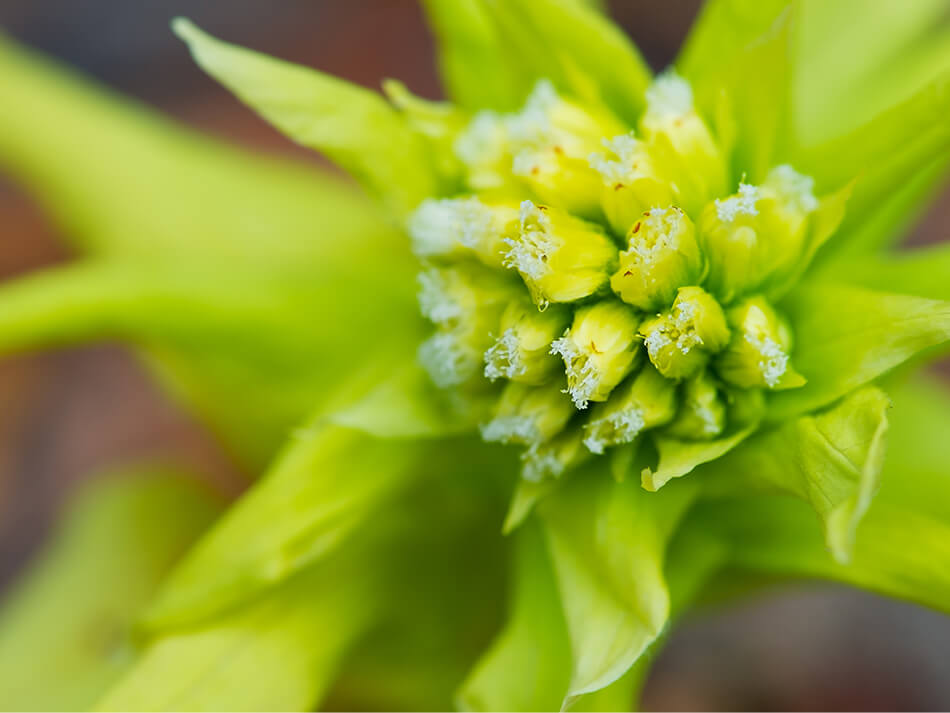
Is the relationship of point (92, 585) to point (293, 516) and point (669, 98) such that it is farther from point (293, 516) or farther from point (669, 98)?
point (669, 98)

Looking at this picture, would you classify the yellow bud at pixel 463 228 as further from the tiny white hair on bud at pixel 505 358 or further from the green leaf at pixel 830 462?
the green leaf at pixel 830 462

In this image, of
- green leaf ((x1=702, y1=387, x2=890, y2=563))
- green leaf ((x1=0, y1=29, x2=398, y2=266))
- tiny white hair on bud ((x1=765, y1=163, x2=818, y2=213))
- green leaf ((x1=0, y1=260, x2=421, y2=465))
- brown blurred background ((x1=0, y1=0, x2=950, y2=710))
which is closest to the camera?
green leaf ((x1=702, y1=387, x2=890, y2=563))

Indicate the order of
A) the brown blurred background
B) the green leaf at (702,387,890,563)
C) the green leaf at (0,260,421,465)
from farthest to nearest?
the brown blurred background, the green leaf at (0,260,421,465), the green leaf at (702,387,890,563)

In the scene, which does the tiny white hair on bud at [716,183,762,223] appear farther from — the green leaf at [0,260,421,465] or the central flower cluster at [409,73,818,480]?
the green leaf at [0,260,421,465]

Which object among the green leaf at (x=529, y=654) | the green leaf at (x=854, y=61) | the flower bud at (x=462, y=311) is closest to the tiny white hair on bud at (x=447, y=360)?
the flower bud at (x=462, y=311)

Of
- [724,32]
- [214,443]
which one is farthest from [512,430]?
[214,443]

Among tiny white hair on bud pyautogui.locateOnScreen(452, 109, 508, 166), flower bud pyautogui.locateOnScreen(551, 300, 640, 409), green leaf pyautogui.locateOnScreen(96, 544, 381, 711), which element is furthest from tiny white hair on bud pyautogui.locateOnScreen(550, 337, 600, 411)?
green leaf pyautogui.locateOnScreen(96, 544, 381, 711)
